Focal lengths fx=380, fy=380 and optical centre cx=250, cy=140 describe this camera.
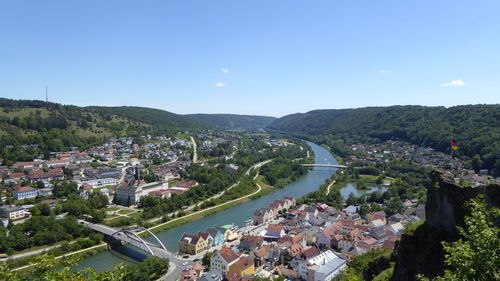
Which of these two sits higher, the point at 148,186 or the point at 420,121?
the point at 420,121

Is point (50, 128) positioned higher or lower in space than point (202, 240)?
higher

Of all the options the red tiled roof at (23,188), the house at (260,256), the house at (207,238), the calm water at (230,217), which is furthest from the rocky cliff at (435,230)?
the red tiled roof at (23,188)

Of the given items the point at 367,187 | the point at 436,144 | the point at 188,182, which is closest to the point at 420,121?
the point at 436,144

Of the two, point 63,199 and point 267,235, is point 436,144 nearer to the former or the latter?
point 267,235

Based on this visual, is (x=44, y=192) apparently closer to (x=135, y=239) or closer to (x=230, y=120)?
(x=135, y=239)

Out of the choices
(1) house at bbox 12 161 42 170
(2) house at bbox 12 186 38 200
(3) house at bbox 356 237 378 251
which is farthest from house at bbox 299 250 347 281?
(1) house at bbox 12 161 42 170

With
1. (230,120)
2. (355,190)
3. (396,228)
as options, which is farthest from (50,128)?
(230,120)
